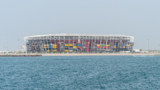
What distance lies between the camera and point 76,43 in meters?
184

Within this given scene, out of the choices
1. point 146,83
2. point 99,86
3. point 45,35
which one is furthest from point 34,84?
point 45,35

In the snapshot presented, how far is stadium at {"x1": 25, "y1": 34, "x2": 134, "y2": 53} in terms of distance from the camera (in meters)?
182

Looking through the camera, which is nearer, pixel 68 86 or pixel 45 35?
pixel 68 86

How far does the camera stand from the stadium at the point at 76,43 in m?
182

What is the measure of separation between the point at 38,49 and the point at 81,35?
96.5 feet

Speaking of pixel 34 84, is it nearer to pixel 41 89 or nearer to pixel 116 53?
pixel 41 89

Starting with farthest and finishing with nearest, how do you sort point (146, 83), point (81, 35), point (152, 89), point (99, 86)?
1. point (81, 35)
2. point (146, 83)
3. point (99, 86)
4. point (152, 89)

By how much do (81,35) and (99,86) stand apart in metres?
145

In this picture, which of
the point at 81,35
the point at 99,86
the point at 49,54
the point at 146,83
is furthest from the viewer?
the point at 81,35

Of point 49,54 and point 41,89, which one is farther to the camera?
point 49,54

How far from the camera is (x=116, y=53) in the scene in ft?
600

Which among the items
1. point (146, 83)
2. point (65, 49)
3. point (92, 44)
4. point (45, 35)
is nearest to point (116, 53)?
point (92, 44)

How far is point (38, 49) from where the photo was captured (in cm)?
18788

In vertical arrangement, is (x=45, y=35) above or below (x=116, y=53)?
above
